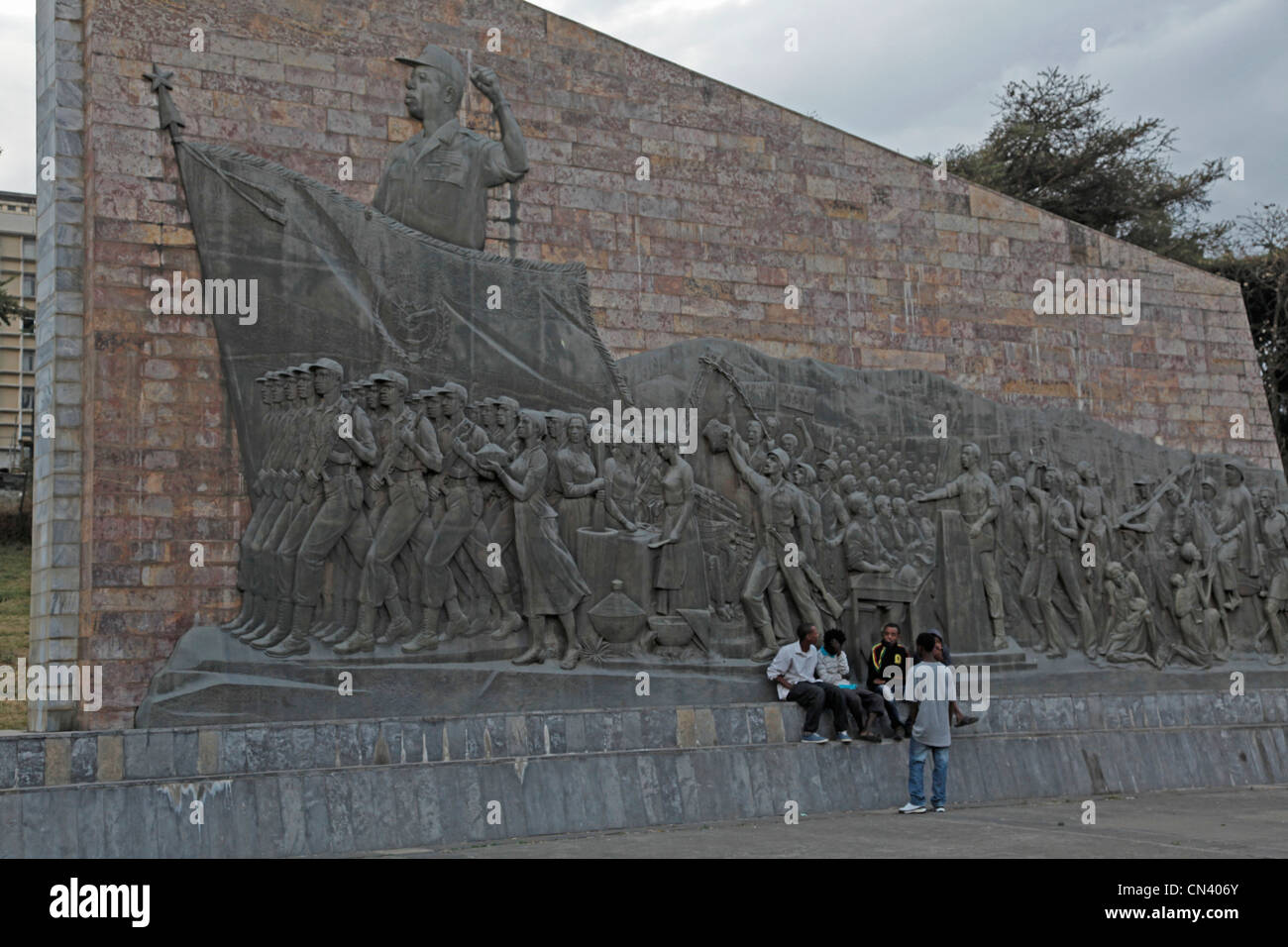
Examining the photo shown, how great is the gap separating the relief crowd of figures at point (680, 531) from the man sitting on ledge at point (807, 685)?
0.80 metres

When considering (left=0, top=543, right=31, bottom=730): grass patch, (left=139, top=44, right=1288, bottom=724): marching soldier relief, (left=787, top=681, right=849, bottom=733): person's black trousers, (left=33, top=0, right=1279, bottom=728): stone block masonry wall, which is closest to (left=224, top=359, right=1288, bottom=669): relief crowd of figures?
(left=139, top=44, right=1288, bottom=724): marching soldier relief

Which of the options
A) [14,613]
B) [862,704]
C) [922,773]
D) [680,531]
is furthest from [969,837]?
[14,613]

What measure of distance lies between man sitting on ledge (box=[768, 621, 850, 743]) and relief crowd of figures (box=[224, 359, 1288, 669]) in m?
0.80

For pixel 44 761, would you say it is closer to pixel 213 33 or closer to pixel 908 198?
pixel 213 33

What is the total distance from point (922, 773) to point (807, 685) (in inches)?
55.0

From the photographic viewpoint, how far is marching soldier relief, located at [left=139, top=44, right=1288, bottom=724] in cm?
1107

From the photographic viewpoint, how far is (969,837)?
892 centimetres

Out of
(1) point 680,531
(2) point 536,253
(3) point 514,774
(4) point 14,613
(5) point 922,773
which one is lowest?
(5) point 922,773

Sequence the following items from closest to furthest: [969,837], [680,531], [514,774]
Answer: [969,837]
[514,774]
[680,531]

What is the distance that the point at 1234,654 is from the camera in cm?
1530

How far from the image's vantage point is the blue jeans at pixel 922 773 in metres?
10.2

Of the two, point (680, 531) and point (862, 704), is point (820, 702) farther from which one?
point (680, 531)

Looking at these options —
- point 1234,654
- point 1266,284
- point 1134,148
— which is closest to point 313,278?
point 1234,654

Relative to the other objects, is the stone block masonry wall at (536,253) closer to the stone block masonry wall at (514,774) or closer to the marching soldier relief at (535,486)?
the marching soldier relief at (535,486)
